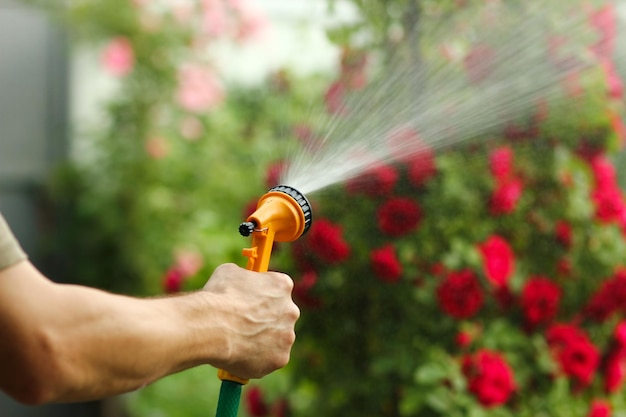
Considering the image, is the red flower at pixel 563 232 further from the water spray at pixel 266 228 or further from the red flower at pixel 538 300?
the water spray at pixel 266 228

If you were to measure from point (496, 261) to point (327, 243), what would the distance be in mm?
420

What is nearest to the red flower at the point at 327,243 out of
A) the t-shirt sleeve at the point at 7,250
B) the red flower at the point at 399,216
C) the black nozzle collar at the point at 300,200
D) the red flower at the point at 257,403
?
the red flower at the point at 399,216

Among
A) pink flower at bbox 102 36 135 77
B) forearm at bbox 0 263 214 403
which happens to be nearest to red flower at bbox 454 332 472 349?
forearm at bbox 0 263 214 403

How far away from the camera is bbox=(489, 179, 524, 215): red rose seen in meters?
2.45

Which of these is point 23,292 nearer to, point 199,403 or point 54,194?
point 199,403

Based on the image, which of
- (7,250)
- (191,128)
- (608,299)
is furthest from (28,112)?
(7,250)

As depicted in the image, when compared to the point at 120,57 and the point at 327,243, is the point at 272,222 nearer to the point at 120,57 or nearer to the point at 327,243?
the point at 327,243

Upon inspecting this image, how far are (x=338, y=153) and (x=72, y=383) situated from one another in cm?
83

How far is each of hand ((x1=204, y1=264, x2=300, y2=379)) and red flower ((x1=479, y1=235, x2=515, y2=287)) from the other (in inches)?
43.1

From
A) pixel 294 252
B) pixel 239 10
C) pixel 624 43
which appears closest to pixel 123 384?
pixel 294 252

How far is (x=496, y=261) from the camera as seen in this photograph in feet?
7.75

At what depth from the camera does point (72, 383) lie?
1.12 m

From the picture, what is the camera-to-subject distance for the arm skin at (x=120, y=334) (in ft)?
3.56

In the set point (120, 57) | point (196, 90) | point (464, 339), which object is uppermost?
point (120, 57)
